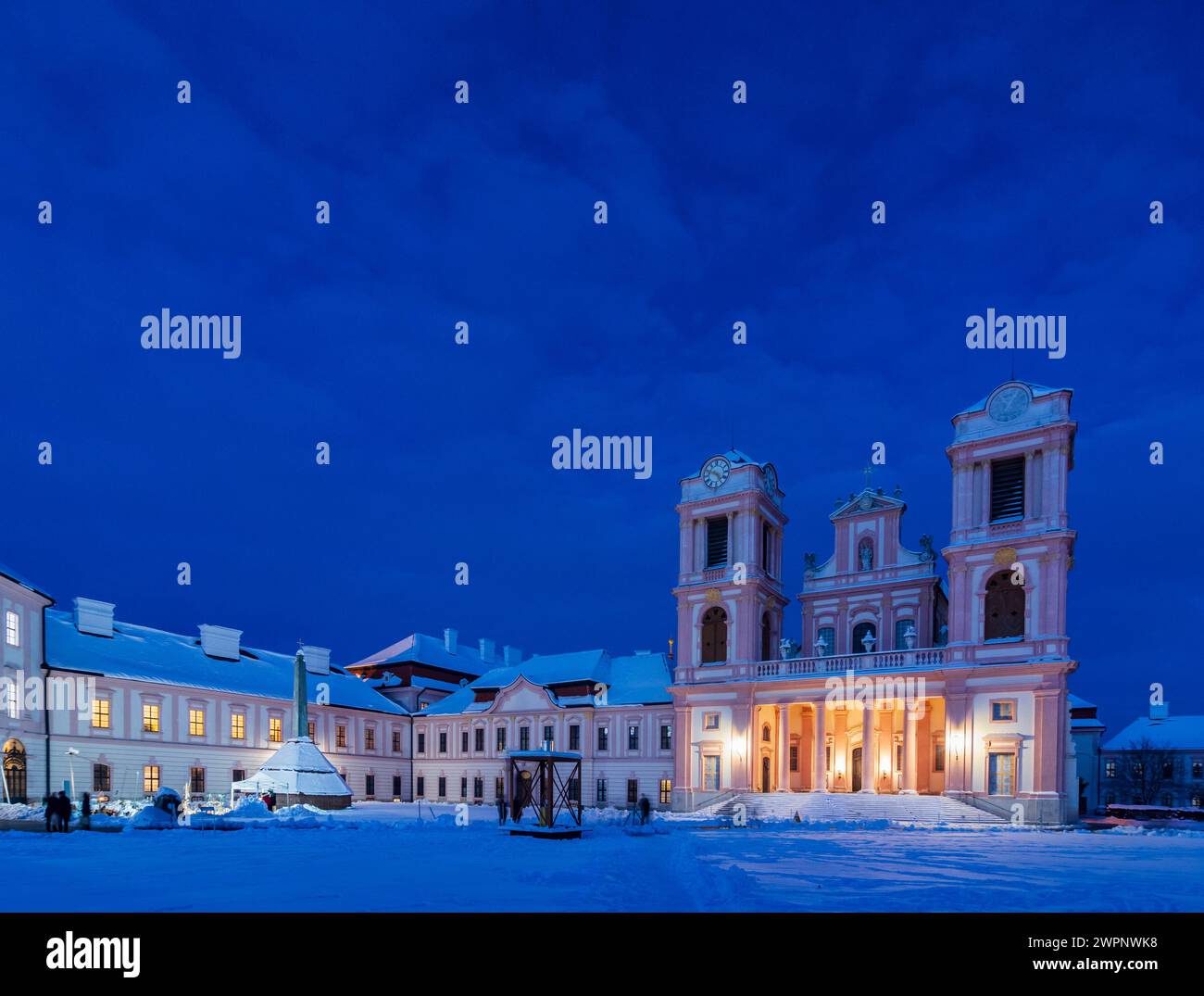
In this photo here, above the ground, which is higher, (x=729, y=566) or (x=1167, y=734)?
(x=729, y=566)

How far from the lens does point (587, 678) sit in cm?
5547

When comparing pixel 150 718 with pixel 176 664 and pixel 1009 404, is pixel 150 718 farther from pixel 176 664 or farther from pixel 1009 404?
pixel 1009 404

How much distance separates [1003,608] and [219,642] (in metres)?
46.1

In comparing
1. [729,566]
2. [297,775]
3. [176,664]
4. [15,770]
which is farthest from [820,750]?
[15,770]

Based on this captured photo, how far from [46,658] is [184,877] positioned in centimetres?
3166

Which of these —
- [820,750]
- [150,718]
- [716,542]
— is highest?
[716,542]

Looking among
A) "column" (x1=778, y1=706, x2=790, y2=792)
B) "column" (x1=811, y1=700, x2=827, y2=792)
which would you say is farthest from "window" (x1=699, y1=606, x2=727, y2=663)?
"column" (x1=811, y1=700, x2=827, y2=792)

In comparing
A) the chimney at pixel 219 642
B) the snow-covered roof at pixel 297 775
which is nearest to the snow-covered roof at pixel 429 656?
the chimney at pixel 219 642

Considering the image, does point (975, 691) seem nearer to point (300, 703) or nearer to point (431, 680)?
point (300, 703)

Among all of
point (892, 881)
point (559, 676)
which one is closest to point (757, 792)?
point (559, 676)

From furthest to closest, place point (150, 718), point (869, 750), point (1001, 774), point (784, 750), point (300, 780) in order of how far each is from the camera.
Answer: point (784, 750)
point (150, 718)
point (869, 750)
point (1001, 774)
point (300, 780)

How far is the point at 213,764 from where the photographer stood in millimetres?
45906

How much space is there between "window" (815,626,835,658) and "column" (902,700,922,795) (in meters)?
6.95

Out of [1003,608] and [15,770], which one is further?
[1003,608]
